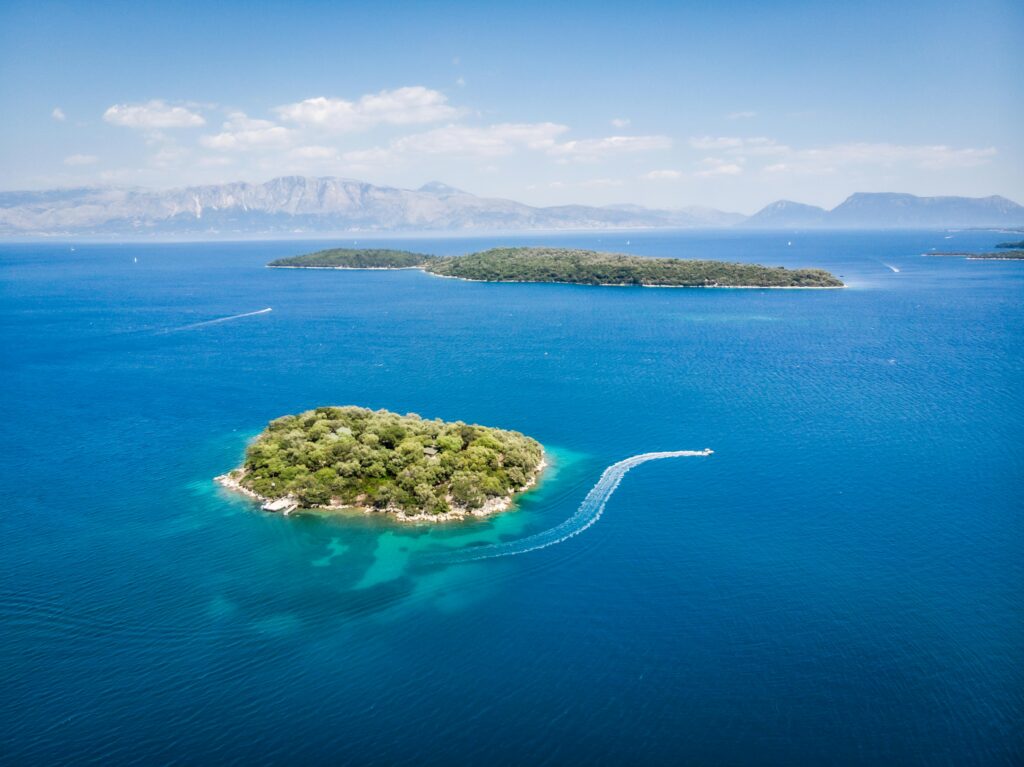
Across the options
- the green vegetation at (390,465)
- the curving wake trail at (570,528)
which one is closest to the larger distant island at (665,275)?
the curving wake trail at (570,528)

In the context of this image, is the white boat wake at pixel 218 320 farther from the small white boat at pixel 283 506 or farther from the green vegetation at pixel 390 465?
the small white boat at pixel 283 506

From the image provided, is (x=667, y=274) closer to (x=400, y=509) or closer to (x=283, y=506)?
(x=400, y=509)

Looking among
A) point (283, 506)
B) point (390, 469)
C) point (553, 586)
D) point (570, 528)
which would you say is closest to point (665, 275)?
point (390, 469)

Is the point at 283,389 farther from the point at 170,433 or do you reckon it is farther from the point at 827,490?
the point at 827,490

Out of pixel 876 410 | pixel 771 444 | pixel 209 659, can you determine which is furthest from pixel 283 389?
pixel 876 410

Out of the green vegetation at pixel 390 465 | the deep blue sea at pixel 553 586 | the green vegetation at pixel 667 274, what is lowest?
the deep blue sea at pixel 553 586

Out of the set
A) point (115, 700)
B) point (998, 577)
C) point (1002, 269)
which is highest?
point (1002, 269)
